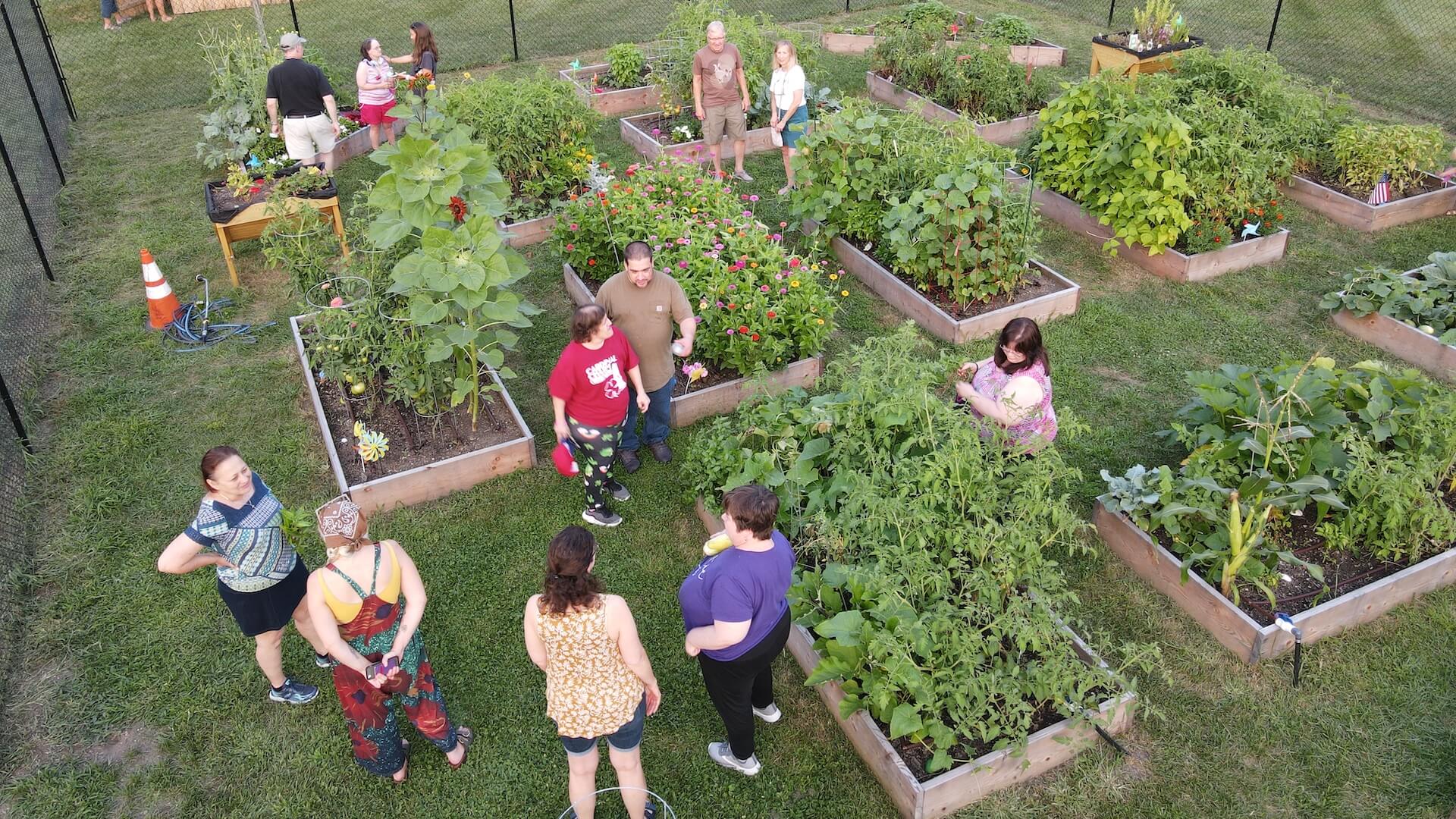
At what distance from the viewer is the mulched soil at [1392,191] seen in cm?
858

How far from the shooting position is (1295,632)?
4398 millimetres

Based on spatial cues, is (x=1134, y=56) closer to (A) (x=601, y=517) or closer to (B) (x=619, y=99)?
(B) (x=619, y=99)

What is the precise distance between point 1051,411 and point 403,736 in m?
3.63

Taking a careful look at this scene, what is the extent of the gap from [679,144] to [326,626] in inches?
297

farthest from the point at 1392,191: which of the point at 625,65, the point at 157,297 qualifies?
the point at 157,297

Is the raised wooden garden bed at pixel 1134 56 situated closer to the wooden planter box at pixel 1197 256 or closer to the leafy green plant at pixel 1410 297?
the wooden planter box at pixel 1197 256

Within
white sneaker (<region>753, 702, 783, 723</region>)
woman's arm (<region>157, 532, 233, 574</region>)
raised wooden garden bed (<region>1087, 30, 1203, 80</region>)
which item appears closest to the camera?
woman's arm (<region>157, 532, 233, 574</region>)

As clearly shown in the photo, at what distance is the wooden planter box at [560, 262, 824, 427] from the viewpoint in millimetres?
6148

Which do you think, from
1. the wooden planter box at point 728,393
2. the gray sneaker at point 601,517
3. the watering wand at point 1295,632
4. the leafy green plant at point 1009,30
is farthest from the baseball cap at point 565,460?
the leafy green plant at point 1009,30

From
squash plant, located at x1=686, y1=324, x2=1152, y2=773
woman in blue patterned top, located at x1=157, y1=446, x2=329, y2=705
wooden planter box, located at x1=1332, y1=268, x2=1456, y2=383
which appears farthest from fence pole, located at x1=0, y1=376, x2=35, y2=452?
wooden planter box, located at x1=1332, y1=268, x2=1456, y2=383

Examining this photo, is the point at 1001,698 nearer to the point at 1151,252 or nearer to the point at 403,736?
the point at 403,736

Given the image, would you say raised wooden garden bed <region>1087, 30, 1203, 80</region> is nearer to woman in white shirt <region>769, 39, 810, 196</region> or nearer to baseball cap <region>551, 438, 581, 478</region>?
woman in white shirt <region>769, 39, 810, 196</region>

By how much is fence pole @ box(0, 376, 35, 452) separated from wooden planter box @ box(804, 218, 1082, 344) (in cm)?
603

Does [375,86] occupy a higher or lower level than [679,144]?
higher
